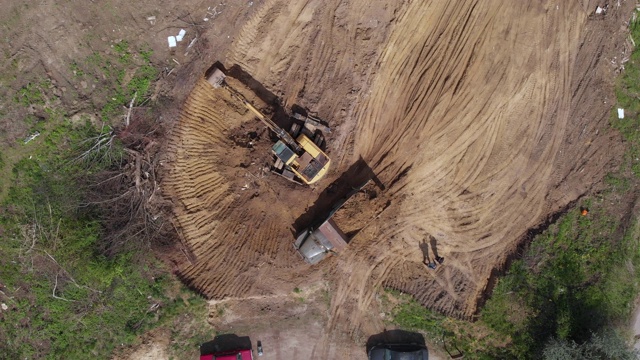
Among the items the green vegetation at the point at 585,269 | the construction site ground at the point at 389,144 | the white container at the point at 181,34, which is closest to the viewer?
the white container at the point at 181,34

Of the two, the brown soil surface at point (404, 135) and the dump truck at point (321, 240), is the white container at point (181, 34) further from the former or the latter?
the dump truck at point (321, 240)

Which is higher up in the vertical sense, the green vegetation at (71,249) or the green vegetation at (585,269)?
the green vegetation at (585,269)

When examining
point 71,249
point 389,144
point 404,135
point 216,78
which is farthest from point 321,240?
point 71,249

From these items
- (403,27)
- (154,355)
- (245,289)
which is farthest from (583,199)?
(154,355)

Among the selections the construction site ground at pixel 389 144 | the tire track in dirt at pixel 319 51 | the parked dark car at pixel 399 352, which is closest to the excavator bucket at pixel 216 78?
the construction site ground at pixel 389 144

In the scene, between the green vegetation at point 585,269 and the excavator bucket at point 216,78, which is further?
the green vegetation at point 585,269

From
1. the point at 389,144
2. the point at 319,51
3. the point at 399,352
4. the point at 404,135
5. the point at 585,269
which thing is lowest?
the point at 399,352

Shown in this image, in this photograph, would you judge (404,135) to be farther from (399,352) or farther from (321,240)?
(399,352)
